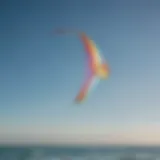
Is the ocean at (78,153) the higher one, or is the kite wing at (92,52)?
the kite wing at (92,52)

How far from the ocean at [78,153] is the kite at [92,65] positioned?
0.21m

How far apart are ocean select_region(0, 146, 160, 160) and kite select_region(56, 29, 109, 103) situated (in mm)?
214

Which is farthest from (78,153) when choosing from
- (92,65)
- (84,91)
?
(92,65)

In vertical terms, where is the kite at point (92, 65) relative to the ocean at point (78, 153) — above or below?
above

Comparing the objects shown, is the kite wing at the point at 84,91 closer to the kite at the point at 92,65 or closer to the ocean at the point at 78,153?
the kite at the point at 92,65

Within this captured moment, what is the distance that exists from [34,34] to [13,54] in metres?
0.12

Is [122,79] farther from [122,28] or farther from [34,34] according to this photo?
[34,34]

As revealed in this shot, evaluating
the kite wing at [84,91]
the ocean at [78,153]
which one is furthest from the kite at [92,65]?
the ocean at [78,153]

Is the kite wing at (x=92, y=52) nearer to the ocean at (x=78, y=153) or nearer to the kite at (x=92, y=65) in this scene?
the kite at (x=92, y=65)

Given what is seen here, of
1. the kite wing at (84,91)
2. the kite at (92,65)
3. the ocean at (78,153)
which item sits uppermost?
the kite at (92,65)

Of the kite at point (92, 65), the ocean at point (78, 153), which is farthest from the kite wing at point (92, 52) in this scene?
the ocean at point (78, 153)

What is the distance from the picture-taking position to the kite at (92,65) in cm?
186

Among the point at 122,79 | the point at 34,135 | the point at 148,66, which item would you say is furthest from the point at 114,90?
the point at 34,135

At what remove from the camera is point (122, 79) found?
1874 mm
